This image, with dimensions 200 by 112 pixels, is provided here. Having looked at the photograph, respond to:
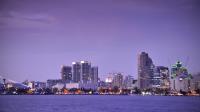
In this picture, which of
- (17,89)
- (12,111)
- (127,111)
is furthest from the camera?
(17,89)

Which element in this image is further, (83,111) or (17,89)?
(17,89)

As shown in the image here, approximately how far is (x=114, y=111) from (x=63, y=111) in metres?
3.44

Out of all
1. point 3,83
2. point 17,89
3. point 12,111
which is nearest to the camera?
point 12,111

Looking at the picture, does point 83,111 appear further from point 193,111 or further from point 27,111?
point 193,111

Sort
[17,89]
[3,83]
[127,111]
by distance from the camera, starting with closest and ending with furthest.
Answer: [127,111] < [3,83] < [17,89]

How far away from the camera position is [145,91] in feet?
320

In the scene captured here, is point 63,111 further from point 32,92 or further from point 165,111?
point 32,92

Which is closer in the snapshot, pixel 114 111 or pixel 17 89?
pixel 114 111

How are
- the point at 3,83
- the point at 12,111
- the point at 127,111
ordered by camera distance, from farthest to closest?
1. the point at 3,83
2. the point at 127,111
3. the point at 12,111

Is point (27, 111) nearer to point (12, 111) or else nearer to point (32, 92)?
point (12, 111)

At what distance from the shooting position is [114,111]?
2797 centimetres

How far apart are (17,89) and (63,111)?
71.4 metres

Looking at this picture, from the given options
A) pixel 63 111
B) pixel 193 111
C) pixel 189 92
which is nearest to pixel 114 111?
pixel 63 111

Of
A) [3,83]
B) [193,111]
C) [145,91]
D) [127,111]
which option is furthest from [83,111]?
[145,91]
